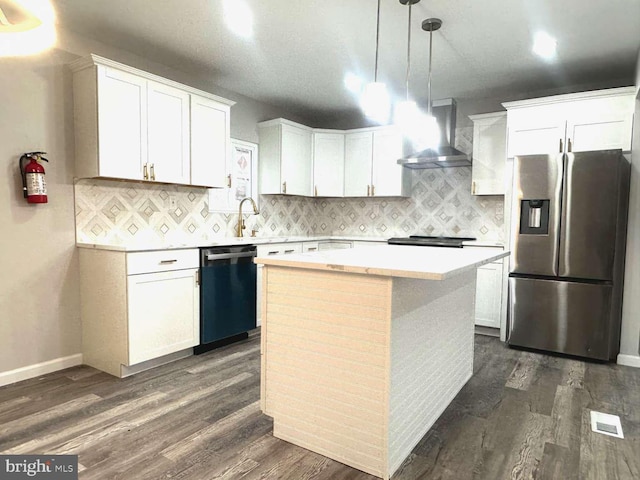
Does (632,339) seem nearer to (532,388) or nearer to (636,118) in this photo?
(532,388)

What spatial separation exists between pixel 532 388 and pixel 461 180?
8.32ft

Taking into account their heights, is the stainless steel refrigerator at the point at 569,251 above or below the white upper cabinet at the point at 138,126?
below

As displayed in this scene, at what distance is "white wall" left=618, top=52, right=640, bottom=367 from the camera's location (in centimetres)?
328

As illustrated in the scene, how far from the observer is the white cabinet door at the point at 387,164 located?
4797 millimetres

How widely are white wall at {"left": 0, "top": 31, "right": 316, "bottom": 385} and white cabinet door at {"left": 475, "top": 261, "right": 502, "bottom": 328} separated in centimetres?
361

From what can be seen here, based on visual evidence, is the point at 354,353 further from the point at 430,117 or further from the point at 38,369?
the point at 38,369

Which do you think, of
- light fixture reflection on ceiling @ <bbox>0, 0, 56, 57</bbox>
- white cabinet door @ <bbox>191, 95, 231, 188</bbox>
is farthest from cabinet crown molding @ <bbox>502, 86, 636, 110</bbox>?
light fixture reflection on ceiling @ <bbox>0, 0, 56, 57</bbox>

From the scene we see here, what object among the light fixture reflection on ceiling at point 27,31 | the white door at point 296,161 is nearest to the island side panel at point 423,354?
the white door at point 296,161

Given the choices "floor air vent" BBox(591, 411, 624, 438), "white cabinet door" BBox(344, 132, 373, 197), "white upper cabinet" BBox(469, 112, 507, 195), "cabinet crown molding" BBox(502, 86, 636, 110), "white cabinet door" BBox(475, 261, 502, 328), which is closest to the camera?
"floor air vent" BBox(591, 411, 624, 438)

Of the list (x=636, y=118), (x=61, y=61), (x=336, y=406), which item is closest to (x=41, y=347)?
(x=61, y=61)

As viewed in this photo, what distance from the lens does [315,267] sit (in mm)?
1841

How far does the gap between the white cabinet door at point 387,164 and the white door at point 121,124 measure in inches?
107

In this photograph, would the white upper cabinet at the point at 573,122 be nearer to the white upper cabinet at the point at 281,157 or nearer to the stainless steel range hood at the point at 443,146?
the stainless steel range hood at the point at 443,146

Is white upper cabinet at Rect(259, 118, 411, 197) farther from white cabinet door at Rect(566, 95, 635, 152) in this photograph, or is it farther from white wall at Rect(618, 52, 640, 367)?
white wall at Rect(618, 52, 640, 367)
